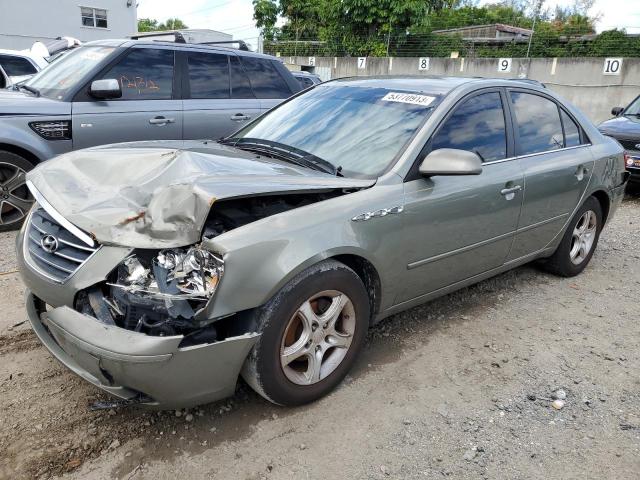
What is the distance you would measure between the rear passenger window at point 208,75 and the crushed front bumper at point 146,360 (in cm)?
418

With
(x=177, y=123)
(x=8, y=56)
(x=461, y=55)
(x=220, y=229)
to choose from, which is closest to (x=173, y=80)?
(x=177, y=123)

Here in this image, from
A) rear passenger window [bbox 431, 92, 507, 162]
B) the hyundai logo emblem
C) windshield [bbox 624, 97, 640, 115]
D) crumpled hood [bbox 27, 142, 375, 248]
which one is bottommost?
the hyundai logo emblem

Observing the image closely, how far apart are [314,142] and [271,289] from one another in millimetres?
1292

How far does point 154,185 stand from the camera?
101 inches

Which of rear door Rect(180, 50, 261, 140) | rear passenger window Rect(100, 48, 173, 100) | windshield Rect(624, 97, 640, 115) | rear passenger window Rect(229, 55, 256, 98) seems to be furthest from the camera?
windshield Rect(624, 97, 640, 115)

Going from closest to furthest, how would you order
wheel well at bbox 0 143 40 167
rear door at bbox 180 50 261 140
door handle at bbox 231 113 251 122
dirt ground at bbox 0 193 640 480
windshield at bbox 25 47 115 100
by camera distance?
1. dirt ground at bbox 0 193 640 480
2. wheel well at bbox 0 143 40 167
3. windshield at bbox 25 47 115 100
4. rear door at bbox 180 50 261 140
5. door handle at bbox 231 113 251 122

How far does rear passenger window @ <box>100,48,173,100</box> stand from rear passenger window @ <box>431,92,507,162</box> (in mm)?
3639

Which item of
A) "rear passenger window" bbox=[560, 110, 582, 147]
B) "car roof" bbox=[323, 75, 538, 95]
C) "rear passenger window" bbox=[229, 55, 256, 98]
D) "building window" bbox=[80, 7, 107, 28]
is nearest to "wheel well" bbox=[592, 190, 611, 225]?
"rear passenger window" bbox=[560, 110, 582, 147]

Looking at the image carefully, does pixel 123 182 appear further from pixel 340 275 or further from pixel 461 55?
pixel 461 55

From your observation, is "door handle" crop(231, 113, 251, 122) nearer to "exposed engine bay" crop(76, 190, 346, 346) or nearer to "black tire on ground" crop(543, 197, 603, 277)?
"black tire on ground" crop(543, 197, 603, 277)

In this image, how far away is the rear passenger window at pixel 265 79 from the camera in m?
6.50

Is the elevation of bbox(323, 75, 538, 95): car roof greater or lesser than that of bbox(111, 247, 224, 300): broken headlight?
greater

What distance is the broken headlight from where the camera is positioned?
224 cm

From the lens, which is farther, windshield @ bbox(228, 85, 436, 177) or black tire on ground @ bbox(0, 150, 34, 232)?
black tire on ground @ bbox(0, 150, 34, 232)
